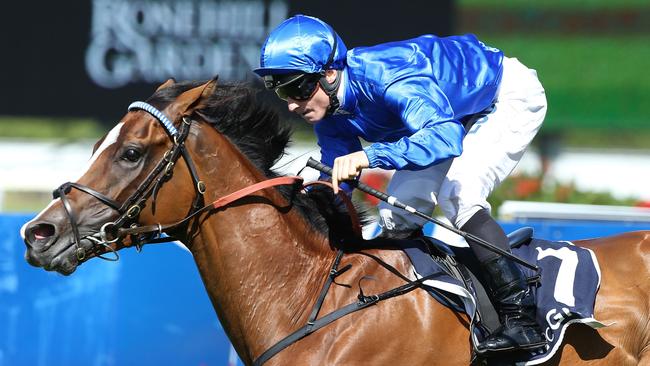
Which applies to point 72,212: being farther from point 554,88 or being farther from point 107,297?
point 554,88

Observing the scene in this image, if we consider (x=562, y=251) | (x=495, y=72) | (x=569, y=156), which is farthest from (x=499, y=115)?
(x=569, y=156)

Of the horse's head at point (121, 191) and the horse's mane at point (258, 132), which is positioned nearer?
the horse's head at point (121, 191)

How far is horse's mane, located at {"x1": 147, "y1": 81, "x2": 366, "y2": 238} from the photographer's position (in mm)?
3264

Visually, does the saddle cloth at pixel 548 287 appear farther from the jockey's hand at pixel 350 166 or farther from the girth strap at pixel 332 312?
the jockey's hand at pixel 350 166

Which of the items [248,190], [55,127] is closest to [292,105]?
[248,190]

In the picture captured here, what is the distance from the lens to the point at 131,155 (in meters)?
3.06

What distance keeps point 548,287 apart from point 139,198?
1.43 m

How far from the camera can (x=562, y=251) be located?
11.1 feet

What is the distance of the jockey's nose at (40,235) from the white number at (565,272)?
167 cm

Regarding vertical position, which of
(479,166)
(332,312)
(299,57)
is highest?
(299,57)

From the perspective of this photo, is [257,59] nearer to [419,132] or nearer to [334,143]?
[334,143]

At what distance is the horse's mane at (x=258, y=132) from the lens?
326 centimetres

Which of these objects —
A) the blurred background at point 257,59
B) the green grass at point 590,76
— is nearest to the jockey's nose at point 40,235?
the blurred background at point 257,59

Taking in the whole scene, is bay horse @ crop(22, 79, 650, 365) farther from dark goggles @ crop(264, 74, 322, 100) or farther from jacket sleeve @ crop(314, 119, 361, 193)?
jacket sleeve @ crop(314, 119, 361, 193)
